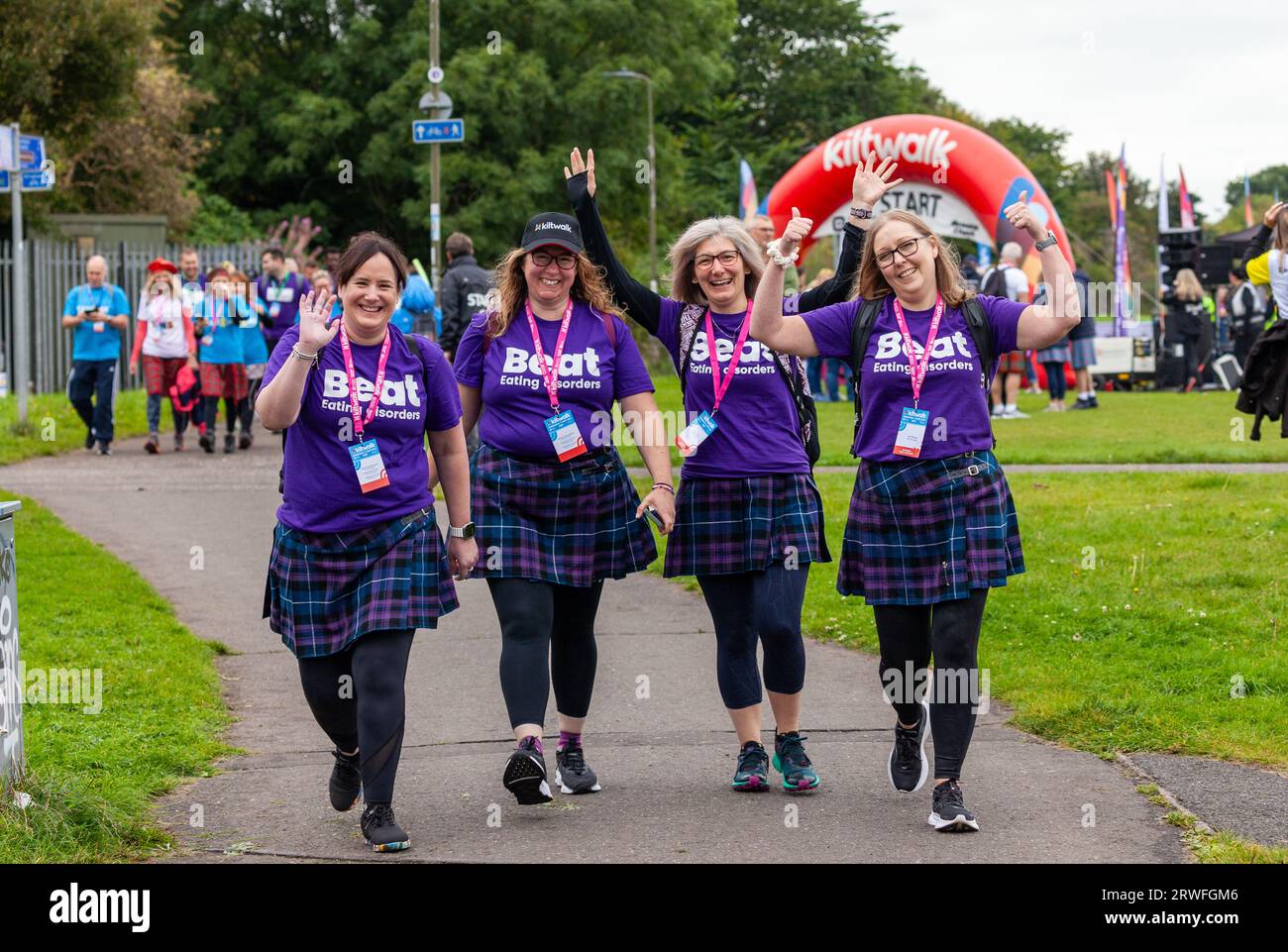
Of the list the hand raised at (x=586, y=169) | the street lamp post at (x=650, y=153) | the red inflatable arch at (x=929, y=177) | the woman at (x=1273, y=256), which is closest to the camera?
the hand raised at (x=586, y=169)

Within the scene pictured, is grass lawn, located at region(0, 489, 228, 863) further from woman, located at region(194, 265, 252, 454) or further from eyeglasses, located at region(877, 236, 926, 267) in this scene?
woman, located at region(194, 265, 252, 454)

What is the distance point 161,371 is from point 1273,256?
1110 centimetres

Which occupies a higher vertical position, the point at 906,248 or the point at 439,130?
the point at 439,130

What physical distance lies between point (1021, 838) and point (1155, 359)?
22528 millimetres

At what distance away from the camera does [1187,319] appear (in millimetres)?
24672

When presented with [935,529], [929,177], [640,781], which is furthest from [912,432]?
[929,177]

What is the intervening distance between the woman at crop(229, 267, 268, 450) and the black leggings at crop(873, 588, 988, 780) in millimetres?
11512

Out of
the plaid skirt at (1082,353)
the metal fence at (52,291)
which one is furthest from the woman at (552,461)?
the metal fence at (52,291)

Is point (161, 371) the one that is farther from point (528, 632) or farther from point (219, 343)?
point (528, 632)

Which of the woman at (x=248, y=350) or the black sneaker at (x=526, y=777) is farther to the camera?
the woman at (x=248, y=350)

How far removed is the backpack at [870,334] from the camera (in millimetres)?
5238

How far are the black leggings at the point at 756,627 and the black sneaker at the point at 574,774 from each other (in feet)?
1.65

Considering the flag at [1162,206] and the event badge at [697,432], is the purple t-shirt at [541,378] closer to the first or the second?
the event badge at [697,432]
